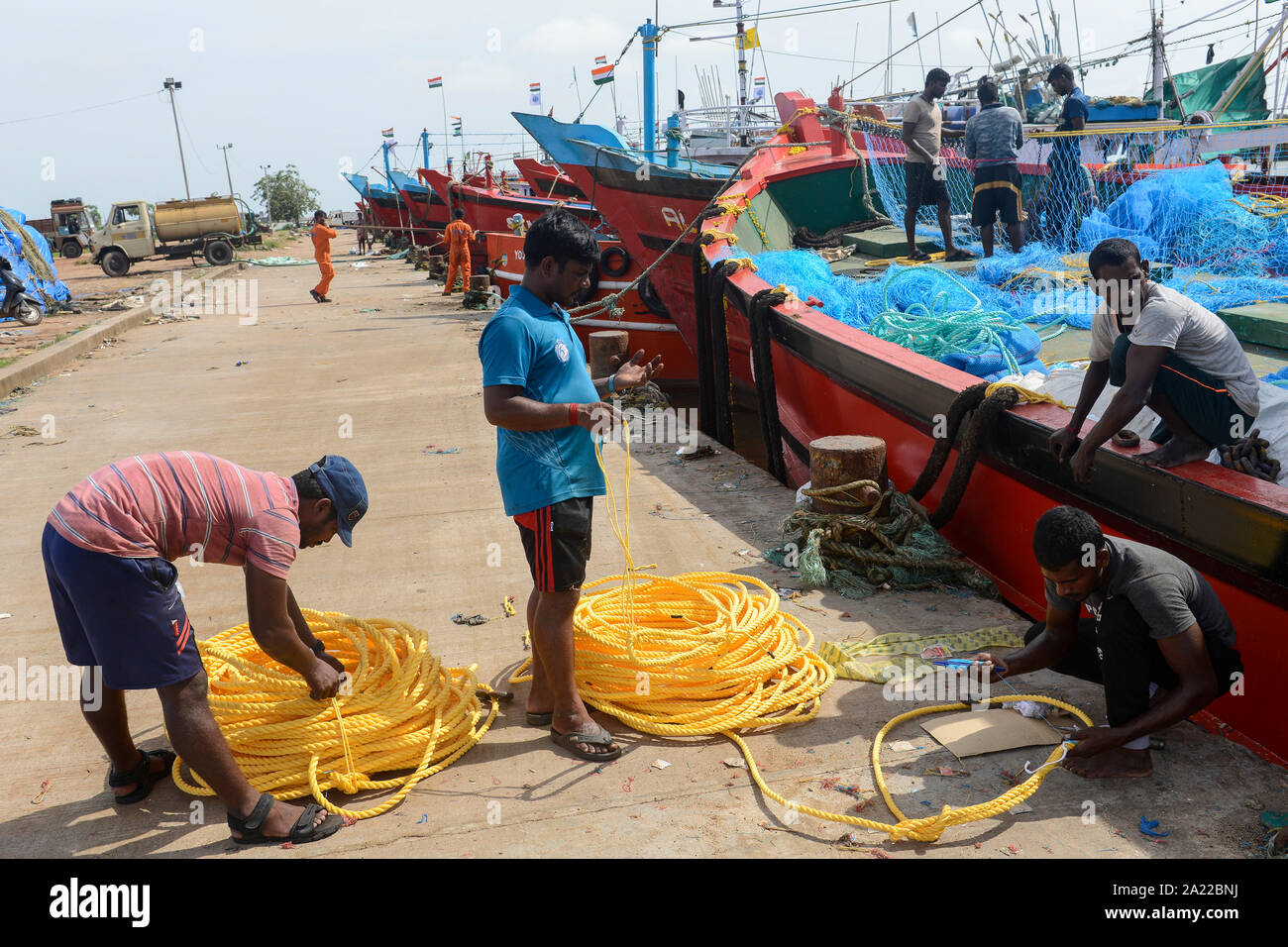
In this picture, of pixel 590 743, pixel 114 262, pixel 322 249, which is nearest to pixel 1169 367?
pixel 590 743

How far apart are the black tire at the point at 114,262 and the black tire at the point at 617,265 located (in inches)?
879

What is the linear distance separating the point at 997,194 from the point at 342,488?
22.4 feet

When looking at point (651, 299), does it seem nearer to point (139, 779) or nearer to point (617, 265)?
point (617, 265)

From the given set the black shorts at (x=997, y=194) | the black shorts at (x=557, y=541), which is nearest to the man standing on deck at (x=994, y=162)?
the black shorts at (x=997, y=194)

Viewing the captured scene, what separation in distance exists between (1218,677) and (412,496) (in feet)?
15.8

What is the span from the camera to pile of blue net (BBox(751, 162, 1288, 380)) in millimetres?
5551

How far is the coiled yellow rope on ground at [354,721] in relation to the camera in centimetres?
303

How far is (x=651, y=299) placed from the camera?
1141cm

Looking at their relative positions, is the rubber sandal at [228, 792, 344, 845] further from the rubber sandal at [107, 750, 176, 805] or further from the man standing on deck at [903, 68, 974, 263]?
the man standing on deck at [903, 68, 974, 263]

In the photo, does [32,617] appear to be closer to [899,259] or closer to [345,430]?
[345,430]

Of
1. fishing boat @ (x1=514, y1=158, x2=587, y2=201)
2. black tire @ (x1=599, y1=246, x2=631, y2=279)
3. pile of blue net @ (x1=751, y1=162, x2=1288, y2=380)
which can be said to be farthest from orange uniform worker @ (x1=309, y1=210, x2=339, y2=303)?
pile of blue net @ (x1=751, y1=162, x2=1288, y2=380)

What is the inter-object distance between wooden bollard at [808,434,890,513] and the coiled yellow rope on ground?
212cm

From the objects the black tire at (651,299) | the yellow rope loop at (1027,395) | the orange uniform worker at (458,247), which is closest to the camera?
the yellow rope loop at (1027,395)

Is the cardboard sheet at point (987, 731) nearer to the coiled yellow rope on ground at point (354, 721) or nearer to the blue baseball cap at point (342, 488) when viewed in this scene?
the coiled yellow rope on ground at point (354, 721)
